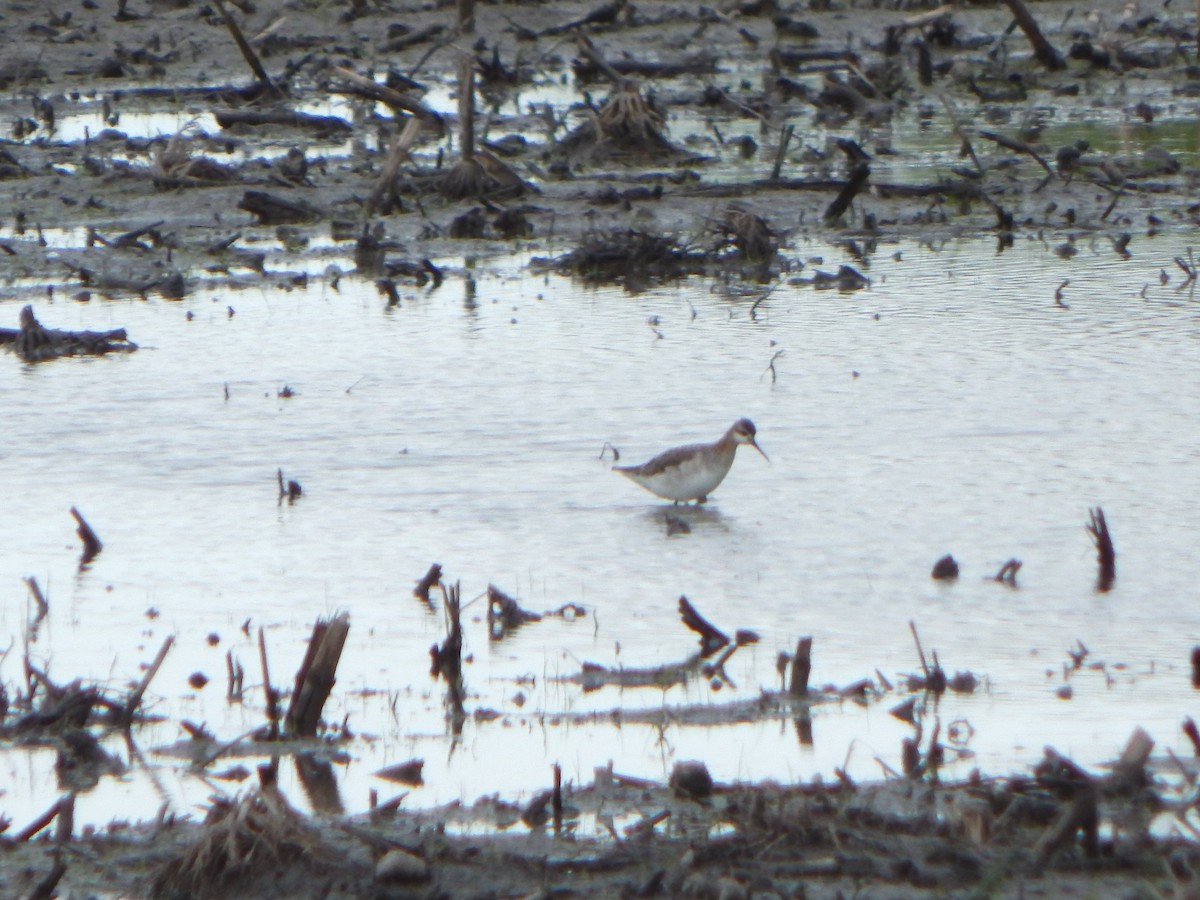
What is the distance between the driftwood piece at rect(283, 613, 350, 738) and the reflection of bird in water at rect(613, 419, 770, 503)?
10.1ft

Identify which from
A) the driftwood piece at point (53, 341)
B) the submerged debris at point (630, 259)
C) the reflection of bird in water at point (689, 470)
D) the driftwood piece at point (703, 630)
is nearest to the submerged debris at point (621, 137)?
the submerged debris at point (630, 259)

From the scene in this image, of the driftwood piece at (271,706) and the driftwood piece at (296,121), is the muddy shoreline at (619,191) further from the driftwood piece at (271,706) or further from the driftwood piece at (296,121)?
the driftwood piece at (271,706)

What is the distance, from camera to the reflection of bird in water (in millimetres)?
9133

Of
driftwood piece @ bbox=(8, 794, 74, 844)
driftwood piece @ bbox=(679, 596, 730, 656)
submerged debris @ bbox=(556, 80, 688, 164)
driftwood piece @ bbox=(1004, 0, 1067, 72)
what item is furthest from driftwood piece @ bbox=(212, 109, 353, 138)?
driftwood piece @ bbox=(8, 794, 74, 844)

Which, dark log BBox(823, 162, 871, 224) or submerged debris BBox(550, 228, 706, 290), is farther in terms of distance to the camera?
dark log BBox(823, 162, 871, 224)

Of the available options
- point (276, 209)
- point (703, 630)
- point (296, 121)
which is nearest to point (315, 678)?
point (703, 630)

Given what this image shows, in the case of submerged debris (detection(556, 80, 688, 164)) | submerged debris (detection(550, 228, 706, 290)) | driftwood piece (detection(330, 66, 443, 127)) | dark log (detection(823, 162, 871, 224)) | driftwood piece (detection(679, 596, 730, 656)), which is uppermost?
driftwood piece (detection(330, 66, 443, 127))

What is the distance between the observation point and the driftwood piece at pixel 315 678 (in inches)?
244

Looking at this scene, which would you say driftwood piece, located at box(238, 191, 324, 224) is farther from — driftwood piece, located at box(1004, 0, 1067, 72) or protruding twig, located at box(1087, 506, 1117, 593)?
protruding twig, located at box(1087, 506, 1117, 593)

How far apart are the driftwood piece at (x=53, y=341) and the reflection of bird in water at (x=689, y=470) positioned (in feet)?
16.2

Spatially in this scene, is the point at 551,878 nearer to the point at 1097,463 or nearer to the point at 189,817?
the point at 189,817

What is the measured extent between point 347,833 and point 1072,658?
2745mm

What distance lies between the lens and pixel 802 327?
1317cm

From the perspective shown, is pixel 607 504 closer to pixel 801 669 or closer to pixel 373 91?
pixel 801 669
